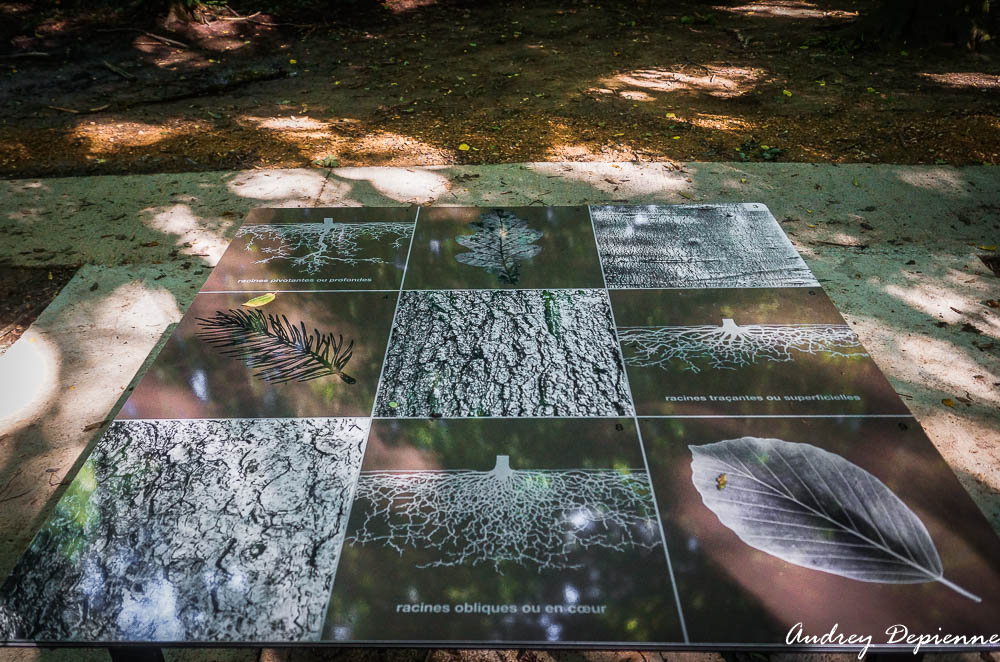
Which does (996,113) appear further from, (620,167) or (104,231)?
(104,231)

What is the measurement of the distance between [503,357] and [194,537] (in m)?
1.02

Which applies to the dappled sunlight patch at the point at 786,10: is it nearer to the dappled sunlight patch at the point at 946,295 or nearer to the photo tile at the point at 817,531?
the dappled sunlight patch at the point at 946,295

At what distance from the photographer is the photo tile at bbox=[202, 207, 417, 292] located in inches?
101

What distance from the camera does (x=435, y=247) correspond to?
2.79 metres

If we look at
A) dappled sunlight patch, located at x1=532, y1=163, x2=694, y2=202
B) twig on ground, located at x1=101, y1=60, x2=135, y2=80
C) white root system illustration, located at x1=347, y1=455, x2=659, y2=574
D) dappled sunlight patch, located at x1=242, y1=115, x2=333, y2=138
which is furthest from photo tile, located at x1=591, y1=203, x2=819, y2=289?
twig on ground, located at x1=101, y1=60, x2=135, y2=80

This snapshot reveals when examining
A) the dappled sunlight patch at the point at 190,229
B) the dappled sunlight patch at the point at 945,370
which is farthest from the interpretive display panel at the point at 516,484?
the dappled sunlight patch at the point at 190,229

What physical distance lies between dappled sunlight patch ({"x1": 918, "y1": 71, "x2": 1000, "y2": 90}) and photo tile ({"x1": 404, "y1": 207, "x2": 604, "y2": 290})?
5.52 metres

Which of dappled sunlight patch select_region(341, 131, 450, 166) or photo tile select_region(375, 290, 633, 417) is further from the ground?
photo tile select_region(375, 290, 633, 417)

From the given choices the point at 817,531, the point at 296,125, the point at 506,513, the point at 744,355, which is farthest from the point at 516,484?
the point at 296,125

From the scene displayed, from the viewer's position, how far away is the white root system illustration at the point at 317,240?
2.71 metres

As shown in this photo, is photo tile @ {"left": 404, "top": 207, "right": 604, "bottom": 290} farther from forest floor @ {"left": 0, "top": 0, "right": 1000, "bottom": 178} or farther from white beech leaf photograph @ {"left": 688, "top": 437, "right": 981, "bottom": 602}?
forest floor @ {"left": 0, "top": 0, "right": 1000, "bottom": 178}

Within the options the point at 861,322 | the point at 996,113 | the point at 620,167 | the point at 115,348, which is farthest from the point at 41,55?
the point at 996,113

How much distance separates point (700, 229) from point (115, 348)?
9.71 feet

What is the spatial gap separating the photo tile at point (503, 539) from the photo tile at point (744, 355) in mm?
261
